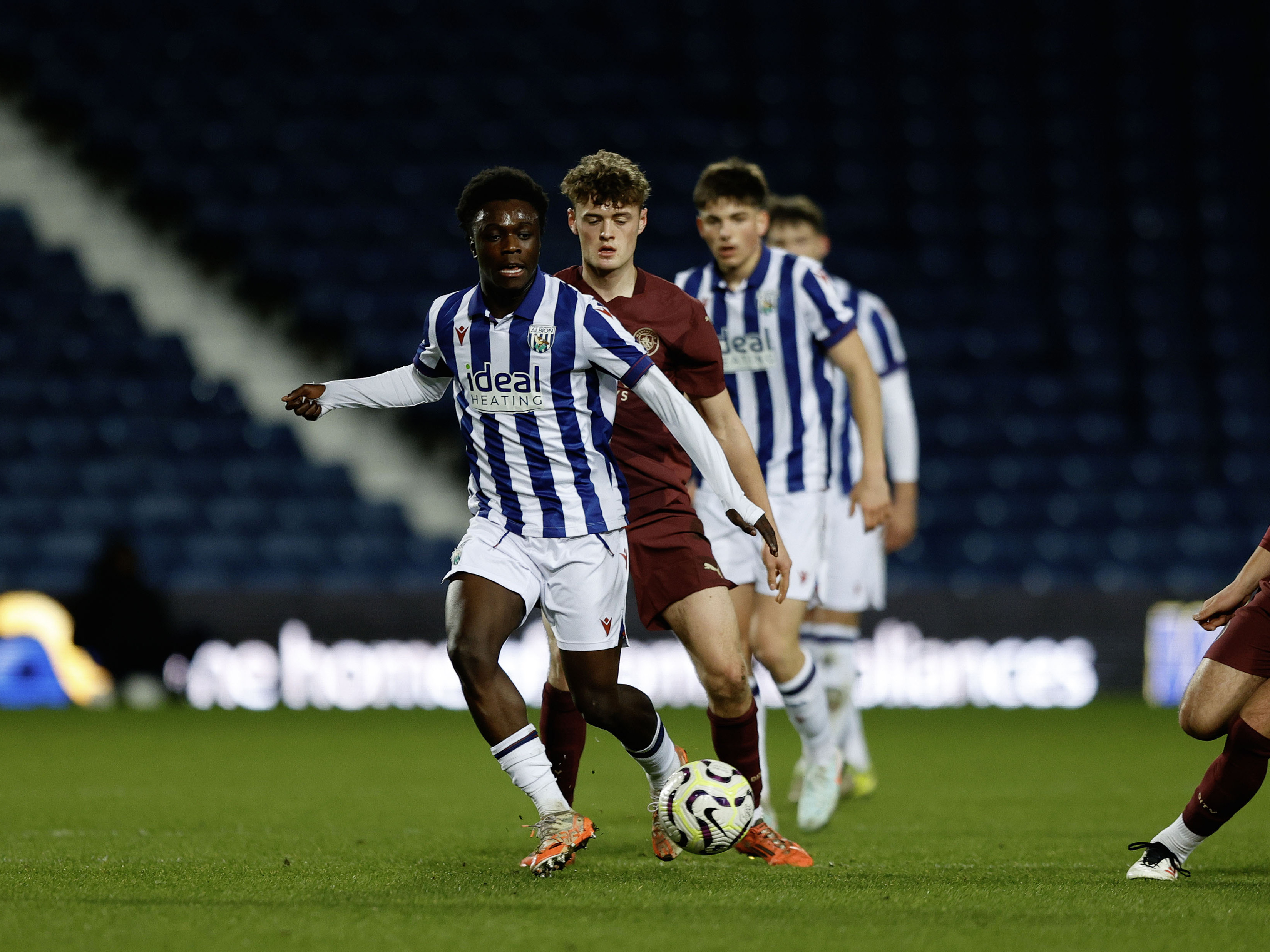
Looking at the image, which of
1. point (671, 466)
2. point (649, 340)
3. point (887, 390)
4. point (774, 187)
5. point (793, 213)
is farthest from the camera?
point (774, 187)

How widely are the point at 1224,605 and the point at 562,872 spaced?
1784 mm

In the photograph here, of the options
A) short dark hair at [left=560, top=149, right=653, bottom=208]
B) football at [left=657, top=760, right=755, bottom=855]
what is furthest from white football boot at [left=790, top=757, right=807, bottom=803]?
short dark hair at [left=560, top=149, right=653, bottom=208]

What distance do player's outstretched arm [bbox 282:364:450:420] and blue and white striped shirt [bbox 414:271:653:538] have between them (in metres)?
0.17

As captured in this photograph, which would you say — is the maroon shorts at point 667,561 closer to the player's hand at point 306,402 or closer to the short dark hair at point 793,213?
the player's hand at point 306,402

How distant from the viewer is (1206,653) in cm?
396

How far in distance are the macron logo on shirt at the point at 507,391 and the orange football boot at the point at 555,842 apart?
1030 mm

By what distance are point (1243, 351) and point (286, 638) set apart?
7775 millimetres

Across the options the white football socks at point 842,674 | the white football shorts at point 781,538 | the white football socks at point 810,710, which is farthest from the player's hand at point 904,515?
the white football socks at point 810,710

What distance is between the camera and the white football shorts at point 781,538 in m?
5.10

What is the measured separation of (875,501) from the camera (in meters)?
5.28

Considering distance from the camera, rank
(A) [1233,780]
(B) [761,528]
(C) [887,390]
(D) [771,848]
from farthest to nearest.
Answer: (C) [887,390] → (D) [771,848] → (B) [761,528] → (A) [1233,780]

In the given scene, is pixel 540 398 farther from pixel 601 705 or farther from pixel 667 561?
pixel 601 705

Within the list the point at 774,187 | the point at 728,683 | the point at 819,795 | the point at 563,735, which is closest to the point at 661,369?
the point at 728,683

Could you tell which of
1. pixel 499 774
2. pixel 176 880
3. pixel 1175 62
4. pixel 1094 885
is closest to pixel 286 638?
pixel 499 774
